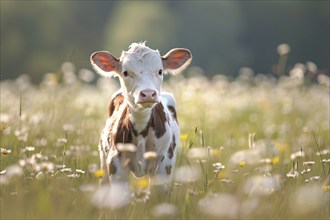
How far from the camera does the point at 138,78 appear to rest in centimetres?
607

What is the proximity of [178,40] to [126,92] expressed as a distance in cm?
4880

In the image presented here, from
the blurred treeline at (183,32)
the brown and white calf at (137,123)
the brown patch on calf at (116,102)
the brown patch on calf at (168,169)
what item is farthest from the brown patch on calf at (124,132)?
the blurred treeline at (183,32)

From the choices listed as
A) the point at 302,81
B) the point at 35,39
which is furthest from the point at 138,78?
the point at 35,39

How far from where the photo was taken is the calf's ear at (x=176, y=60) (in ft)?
21.7

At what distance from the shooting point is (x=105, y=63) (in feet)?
21.0

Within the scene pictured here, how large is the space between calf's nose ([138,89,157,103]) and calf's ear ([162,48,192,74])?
967 mm

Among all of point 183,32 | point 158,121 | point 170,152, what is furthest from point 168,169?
point 183,32

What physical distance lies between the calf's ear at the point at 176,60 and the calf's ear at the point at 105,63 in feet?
1.51

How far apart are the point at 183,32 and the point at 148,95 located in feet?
170

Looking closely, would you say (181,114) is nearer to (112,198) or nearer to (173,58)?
(173,58)

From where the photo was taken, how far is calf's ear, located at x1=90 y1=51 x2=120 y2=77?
20.9 ft

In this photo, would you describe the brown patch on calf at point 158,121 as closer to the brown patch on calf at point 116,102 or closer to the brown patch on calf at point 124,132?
the brown patch on calf at point 124,132

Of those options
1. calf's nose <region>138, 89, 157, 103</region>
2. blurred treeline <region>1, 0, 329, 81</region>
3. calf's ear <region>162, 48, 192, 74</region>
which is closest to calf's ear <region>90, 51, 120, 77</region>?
calf's ear <region>162, 48, 192, 74</region>

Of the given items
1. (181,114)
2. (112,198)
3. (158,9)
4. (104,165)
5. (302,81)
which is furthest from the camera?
(158,9)
